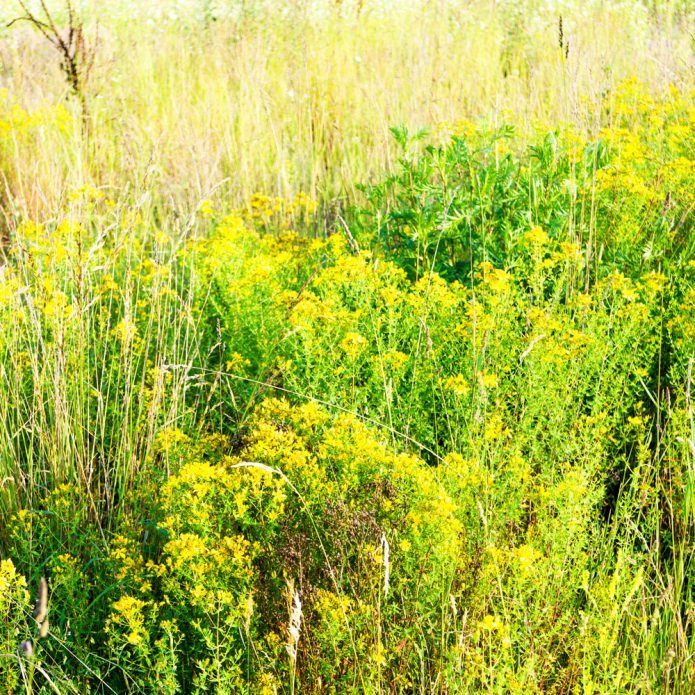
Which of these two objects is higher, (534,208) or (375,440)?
(534,208)

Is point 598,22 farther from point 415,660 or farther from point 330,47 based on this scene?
point 415,660

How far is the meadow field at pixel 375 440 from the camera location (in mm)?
1883

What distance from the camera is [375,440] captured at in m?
2.34

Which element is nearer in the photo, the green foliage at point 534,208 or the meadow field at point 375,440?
the meadow field at point 375,440

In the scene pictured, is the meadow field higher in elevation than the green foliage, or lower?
lower

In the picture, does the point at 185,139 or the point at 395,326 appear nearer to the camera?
the point at 395,326

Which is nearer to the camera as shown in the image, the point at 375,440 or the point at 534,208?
the point at 375,440

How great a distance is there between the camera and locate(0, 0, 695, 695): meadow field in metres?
1.88

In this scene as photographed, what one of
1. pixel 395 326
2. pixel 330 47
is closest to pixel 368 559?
pixel 395 326

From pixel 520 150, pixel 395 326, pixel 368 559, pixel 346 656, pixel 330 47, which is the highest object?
pixel 330 47

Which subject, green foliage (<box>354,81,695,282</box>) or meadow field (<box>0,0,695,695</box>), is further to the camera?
green foliage (<box>354,81,695,282</box>)

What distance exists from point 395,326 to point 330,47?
4.57m

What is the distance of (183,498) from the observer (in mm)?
1978

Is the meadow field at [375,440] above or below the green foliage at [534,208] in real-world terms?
below
